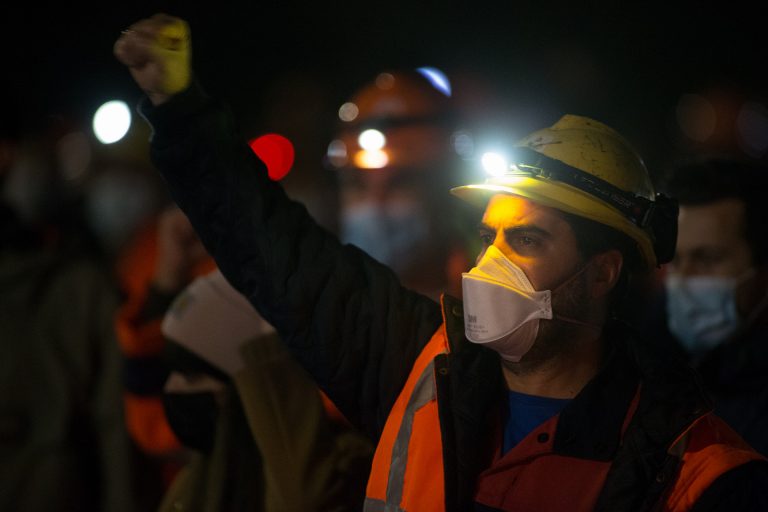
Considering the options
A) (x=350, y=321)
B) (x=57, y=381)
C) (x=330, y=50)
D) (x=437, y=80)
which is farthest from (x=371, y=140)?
(x=330, y=50)

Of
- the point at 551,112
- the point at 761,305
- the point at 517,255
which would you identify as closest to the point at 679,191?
the point at 761,305

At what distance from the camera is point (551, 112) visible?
11.5 metres

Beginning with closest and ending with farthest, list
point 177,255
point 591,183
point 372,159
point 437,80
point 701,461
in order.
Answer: point 701,461, point 591,183, point 177,255, point 372,159, point 437,80

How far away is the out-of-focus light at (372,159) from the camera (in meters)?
4.59

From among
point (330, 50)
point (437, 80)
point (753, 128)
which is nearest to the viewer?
point (437, 80)

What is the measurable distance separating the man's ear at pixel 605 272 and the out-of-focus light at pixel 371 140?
76.4 inches

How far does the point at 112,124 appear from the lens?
20.1ft

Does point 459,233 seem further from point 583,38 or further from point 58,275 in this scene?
point 583,38

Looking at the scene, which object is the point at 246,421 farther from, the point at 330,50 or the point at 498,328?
the point at 330,50

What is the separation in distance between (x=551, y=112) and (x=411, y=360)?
9012 millimetres

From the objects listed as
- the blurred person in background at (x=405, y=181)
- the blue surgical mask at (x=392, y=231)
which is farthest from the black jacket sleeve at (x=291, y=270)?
the blue surgical mask at (x=392, y=231)

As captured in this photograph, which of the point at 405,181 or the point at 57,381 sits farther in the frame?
the point at 405,181

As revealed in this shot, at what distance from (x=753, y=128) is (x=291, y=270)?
40.1ft

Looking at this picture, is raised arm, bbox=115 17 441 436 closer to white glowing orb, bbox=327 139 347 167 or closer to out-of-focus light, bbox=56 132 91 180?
white glowing orb, bbox=327 139 347 167
